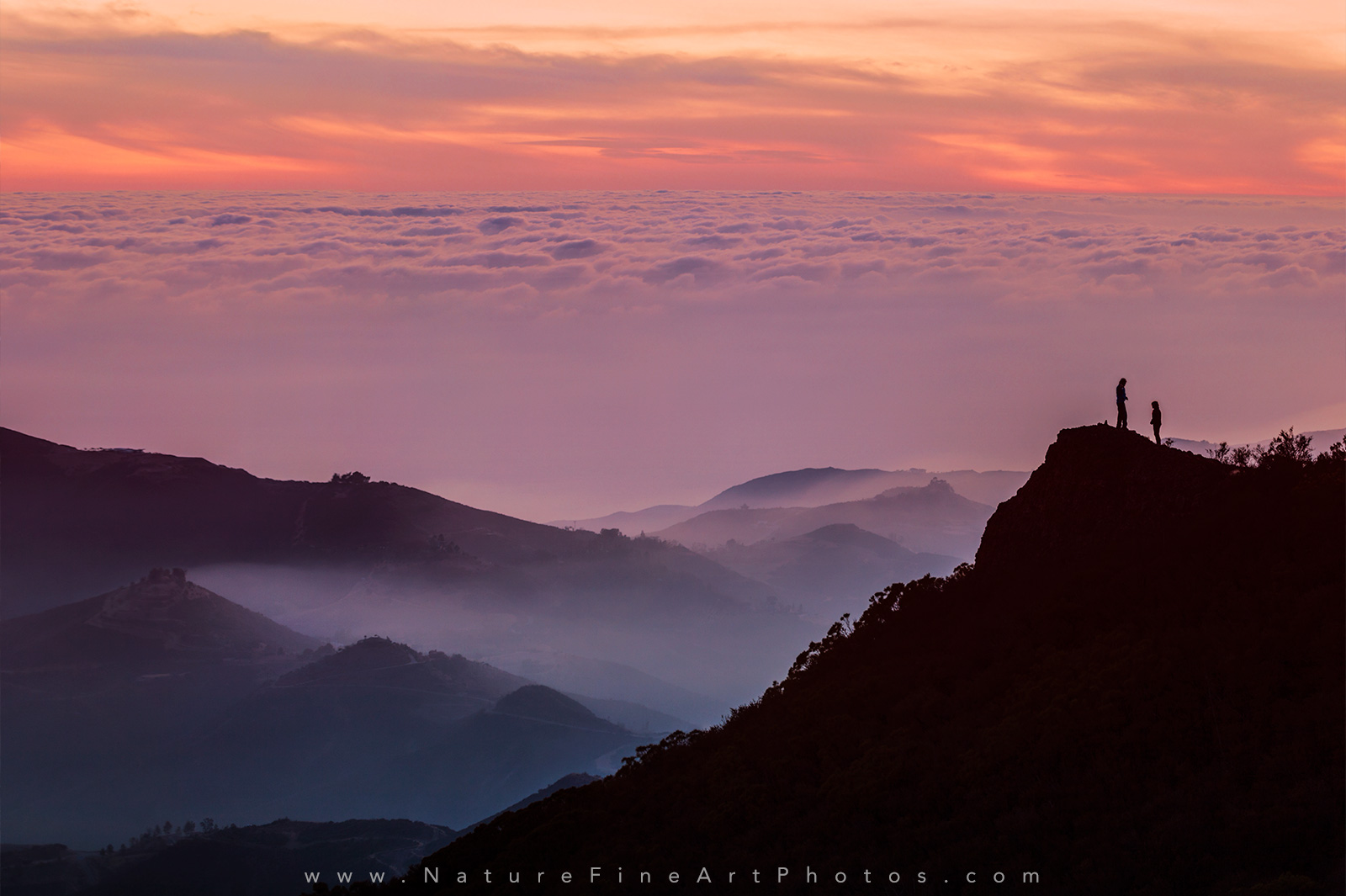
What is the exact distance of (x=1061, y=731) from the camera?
39.2 metres

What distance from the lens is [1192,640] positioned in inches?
1572

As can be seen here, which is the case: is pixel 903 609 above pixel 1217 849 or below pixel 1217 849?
above

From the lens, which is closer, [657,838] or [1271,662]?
[1271,662]

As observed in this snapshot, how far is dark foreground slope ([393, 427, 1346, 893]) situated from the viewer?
3288cm

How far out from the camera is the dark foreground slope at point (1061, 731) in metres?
32.9

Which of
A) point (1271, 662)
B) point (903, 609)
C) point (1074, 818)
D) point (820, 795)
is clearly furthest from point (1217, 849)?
point (903, 609)

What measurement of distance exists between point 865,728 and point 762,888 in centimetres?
984

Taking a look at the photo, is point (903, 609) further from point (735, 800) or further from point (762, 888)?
point (762, 888)

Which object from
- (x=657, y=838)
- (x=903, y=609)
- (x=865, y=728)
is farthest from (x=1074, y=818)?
(x=903, y=609)

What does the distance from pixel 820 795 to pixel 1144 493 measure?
1596cm

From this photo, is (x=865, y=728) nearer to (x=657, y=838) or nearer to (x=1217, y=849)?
(x=657, y=838)

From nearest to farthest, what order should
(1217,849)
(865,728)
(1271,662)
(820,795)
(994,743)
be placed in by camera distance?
(1217,849)
(1271,662)
(994,743)
(820,795)
(865,728)

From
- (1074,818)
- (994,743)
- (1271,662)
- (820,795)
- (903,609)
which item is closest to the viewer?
(1074,818)

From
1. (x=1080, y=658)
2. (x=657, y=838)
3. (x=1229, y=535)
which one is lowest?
(x=657, y=838)
